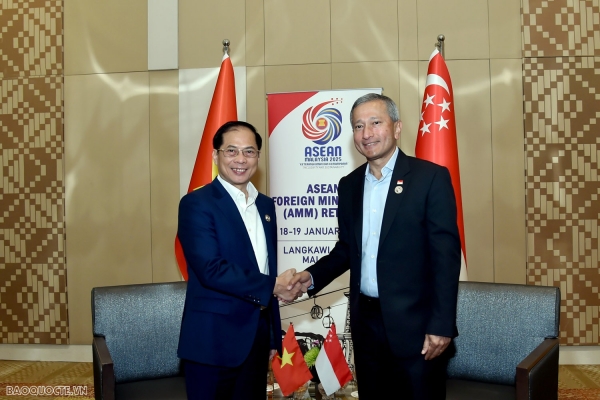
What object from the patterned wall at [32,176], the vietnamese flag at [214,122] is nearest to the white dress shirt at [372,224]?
the vietnamese flag at [214,122]

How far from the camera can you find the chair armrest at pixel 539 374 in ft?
7.24

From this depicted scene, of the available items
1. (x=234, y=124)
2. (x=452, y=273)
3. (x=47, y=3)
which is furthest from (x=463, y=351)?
(x=47, y=3)

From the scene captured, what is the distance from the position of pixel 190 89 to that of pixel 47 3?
66.0 inches

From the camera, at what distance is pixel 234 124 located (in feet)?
7.34

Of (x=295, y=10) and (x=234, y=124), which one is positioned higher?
(x=295, y=10)

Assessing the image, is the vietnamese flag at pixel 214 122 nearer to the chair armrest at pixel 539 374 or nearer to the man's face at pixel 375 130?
the man's face at pixel 375 130

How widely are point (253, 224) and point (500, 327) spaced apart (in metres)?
1.46

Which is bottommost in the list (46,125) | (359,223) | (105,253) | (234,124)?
(105,253)

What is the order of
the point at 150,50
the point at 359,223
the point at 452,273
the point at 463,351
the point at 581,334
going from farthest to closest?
the point at 150,50 → the point at 581,334 → the point at 463,351 → the point at 359,223 → the point at 452,273

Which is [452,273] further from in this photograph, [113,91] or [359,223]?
[113,91]

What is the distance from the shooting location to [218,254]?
2.10 meters

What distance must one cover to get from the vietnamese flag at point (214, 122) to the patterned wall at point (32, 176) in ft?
5.94

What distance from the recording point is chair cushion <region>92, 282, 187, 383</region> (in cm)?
278

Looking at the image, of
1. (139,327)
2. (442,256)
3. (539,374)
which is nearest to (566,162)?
(539,374)
